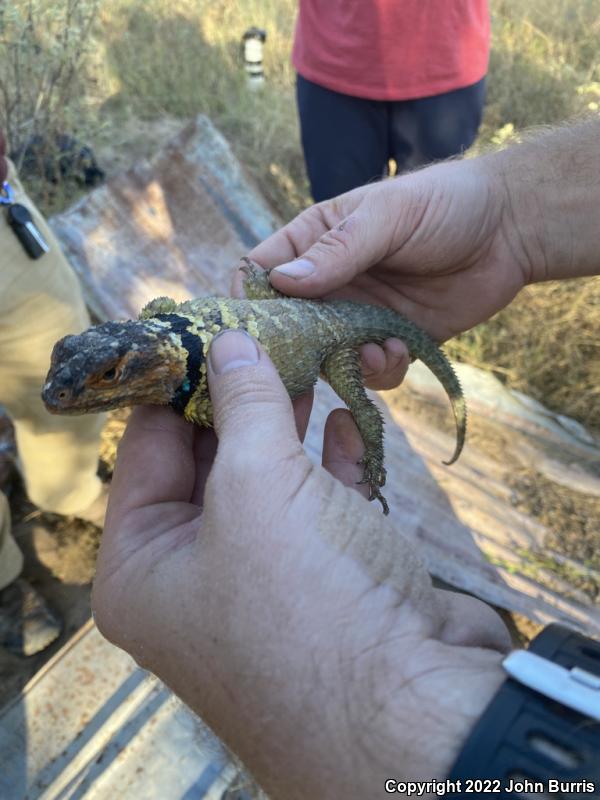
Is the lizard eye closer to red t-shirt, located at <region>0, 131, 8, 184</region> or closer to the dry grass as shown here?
red t-shirt, located at <region>0, 131, 8, 184</region>

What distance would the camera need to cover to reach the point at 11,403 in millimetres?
3723

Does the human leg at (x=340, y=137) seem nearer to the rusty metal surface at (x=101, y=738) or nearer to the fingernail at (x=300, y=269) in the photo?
the fingernail at (x=300, y=269)

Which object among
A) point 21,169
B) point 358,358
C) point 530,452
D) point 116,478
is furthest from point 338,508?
point 21,169

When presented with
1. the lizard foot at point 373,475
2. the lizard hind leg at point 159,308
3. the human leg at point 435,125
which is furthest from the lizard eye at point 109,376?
the human leg at point 435,125

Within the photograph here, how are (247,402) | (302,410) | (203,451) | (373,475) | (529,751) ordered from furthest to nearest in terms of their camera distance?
(302,410), (373,475), (203,451), (247,402), (529,751)

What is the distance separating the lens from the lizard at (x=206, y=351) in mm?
2047

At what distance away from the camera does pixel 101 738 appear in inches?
129

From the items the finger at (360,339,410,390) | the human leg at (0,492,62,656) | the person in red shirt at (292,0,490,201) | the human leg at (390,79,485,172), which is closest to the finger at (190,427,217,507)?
the finger at (360,339,410,390)

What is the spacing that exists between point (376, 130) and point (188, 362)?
323 cm

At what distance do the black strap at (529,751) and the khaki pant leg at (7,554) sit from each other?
11.0 feet

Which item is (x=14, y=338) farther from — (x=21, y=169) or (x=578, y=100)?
(x=578, y=100)

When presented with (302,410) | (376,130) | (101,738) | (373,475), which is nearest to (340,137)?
(376,130)

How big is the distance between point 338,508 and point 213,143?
17.1ft

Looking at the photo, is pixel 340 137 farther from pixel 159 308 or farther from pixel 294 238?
pixel 159 308
